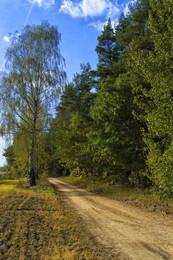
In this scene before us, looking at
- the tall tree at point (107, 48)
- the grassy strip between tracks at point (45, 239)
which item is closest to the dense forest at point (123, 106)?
the tall tree at point (107, 48)

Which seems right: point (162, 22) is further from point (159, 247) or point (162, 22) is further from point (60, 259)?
point (60, 259)

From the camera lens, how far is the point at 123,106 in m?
14.1

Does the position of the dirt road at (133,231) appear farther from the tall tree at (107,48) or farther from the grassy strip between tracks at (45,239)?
the tall tree at (107,48)

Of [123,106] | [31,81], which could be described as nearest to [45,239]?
[123,106]

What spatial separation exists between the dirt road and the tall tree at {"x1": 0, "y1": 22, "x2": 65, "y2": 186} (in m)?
12.1

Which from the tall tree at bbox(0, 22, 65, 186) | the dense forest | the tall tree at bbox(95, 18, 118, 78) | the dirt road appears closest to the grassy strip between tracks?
the dirt road

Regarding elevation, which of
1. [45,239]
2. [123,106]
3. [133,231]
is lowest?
[133,231]

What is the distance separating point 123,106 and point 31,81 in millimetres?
10217

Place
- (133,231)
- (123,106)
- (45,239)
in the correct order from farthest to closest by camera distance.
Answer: (123,106)
(133,231)
(45,239)

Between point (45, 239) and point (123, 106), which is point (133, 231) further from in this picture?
point (123, 106)

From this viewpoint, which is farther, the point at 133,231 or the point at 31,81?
the point at 31,81

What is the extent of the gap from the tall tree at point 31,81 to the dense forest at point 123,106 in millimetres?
97

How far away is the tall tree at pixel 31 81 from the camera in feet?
60.4

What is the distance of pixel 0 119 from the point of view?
18156 millimetres
